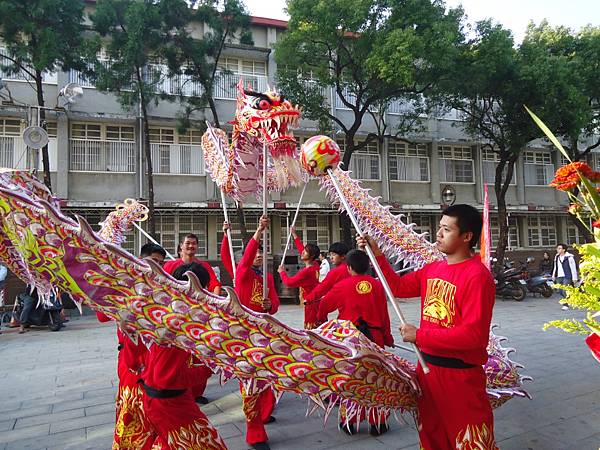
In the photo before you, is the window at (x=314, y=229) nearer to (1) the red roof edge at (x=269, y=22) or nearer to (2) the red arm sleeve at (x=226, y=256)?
(1) the red roof edge at (x=269, y=22)

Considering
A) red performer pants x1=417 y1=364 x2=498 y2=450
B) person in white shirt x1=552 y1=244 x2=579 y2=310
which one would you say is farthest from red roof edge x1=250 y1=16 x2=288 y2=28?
red performer pants x1=417 y1=364 x2=498 y2=450

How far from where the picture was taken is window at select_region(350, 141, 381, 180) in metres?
16.5

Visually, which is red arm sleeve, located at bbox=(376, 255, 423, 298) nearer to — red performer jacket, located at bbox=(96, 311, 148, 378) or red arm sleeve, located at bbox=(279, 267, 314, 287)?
red performer jacket, located at bbox=(96, 311, 148, 378)

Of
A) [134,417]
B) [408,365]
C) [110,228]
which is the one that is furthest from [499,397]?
[110,228]

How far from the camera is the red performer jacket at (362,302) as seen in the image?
3789 millimetres

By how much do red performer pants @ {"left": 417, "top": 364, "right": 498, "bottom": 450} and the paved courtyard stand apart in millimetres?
1293

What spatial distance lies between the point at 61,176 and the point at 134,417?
12232mm

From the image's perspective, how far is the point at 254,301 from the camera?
4.19 meters

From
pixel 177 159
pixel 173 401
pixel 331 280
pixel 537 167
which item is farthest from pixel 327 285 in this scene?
pixel 537 167

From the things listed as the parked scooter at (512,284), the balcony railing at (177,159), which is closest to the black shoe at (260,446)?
the parked scooter at (512,284)

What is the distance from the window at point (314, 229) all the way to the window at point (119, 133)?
5.65 m

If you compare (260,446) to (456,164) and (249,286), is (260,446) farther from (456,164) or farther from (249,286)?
(456,164)

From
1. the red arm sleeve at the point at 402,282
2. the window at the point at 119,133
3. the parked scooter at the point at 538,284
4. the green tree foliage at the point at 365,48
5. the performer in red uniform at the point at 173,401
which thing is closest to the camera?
the performer in red uniform at the point at 173,401

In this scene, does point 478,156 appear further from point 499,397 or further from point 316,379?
point 316,379
